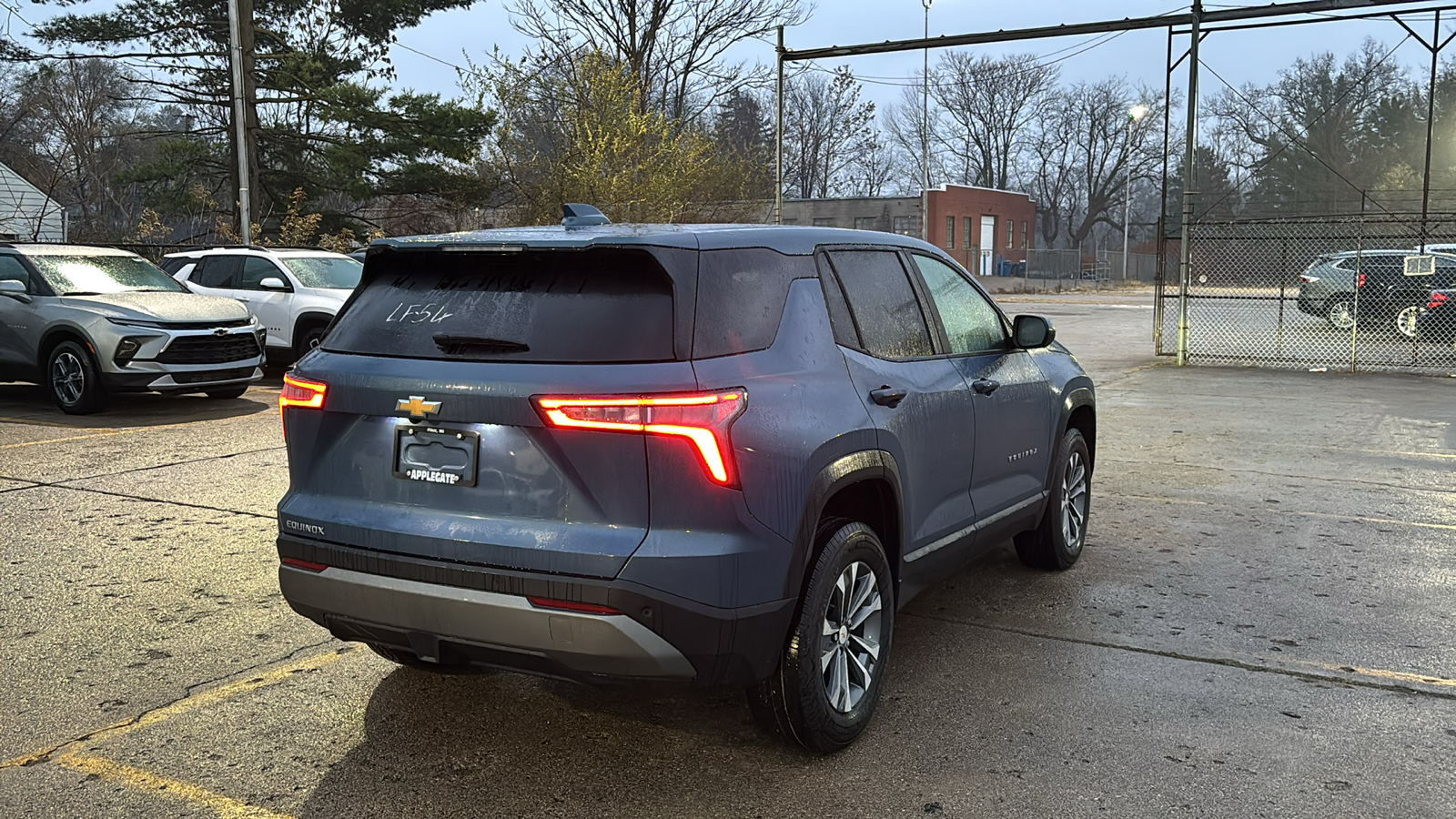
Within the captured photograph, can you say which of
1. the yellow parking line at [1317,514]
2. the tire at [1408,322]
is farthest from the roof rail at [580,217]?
the tire at [1408,322]

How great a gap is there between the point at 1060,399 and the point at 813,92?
7336cm

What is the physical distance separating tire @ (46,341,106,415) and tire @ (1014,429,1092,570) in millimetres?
9456

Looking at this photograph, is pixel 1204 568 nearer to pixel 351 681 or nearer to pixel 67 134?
pixel 351 681

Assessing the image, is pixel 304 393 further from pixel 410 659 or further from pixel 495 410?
pixel 410 659

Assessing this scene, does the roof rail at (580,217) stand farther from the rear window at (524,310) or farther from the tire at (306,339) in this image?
the tire at (306,339)

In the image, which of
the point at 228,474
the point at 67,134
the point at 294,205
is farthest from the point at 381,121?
the point at 228,474

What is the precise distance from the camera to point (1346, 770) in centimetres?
375

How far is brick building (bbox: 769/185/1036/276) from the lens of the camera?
58625 mm

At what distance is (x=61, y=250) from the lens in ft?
41.9

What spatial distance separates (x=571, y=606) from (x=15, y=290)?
11.3 metres

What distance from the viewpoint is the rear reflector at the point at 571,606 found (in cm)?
327

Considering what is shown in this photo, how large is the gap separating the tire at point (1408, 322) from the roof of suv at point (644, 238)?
1814 cm

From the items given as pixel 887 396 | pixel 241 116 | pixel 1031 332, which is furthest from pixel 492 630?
pixel 241 116

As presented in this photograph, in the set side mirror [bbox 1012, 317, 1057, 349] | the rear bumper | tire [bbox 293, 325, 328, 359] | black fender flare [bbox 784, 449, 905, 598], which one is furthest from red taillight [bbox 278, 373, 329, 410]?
tire [bbox 293, 325, 328, 359]
